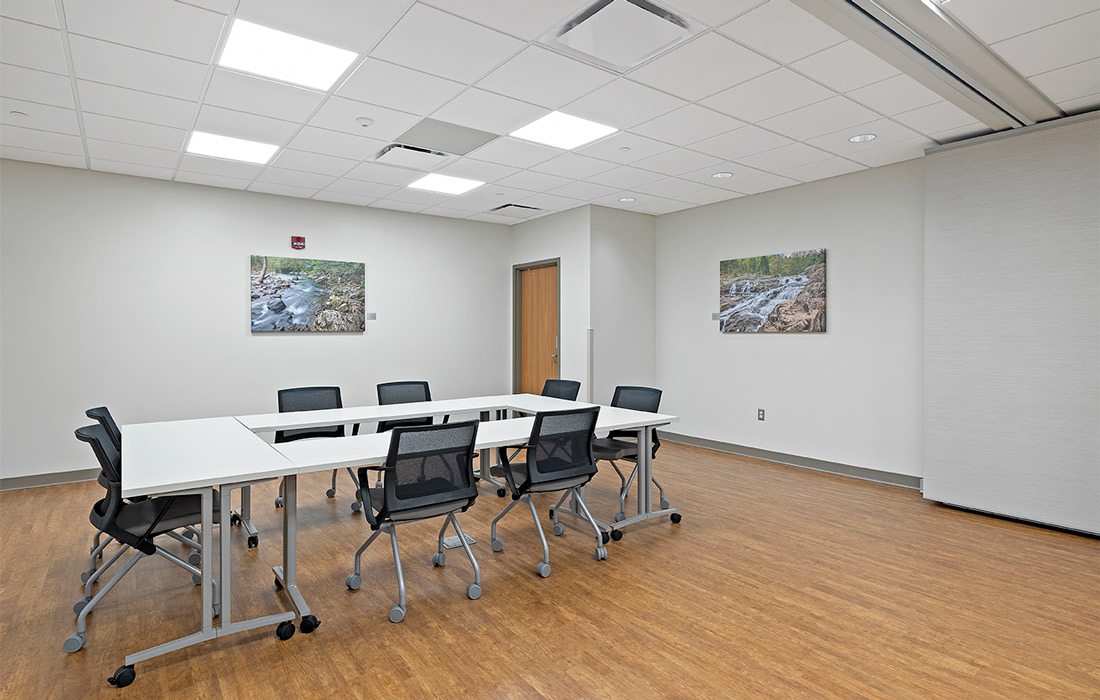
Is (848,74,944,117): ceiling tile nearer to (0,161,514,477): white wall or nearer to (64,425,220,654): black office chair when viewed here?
(64,425,220,654): black office chair

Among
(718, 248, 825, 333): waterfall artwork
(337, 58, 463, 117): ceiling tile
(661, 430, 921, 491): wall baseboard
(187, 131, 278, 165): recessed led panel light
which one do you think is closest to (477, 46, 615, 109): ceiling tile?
(337, 58, 463, 117): ceiling tile

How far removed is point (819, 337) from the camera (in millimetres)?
5961

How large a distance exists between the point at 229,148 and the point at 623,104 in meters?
3.20

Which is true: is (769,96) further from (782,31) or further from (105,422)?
(105,422)

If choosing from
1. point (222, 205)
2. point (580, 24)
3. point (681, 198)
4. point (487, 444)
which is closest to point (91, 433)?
point (487, 444)

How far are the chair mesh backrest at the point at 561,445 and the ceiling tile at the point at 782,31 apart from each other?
7.13 feet

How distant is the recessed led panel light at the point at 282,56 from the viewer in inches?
119

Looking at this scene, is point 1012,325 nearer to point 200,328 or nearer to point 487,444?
point 487,444

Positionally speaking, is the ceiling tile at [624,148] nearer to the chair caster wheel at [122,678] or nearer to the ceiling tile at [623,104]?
the ceiling tile at [623,104]

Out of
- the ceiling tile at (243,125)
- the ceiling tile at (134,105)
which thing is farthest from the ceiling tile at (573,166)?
the ceiling tile at (134,105)

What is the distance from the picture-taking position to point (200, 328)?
6043 mm

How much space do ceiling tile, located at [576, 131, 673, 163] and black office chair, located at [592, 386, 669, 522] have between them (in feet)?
6.42

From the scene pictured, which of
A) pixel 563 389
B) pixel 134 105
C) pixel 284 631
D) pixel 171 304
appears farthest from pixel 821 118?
pixel 171 304

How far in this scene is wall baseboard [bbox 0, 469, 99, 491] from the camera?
5191 mm
